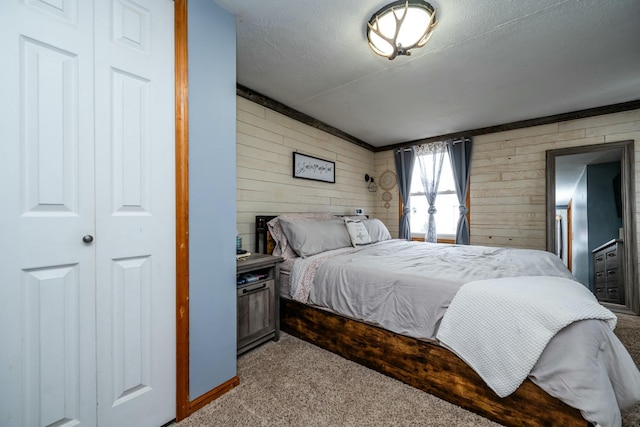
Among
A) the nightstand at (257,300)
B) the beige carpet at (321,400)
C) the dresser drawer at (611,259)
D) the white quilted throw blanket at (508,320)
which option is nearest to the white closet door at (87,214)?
the beige carpet at (321,400)

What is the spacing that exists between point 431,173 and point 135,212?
4363 mm

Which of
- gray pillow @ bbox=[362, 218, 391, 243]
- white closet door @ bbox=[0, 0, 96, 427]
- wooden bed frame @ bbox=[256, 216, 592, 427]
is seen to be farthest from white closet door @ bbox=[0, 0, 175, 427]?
gray pillow @ bbox=[362, 218, 391, 243]

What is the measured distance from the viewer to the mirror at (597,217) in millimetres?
3092

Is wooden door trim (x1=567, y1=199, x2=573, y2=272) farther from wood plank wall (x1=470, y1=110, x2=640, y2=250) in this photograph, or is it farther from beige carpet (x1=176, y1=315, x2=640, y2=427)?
beige carpet (x1=176, y1=315, x2=640, y2=427)

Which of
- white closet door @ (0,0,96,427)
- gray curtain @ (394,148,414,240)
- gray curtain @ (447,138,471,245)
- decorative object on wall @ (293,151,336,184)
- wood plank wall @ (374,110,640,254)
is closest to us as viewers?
white closet door @ (0,0,96,427)

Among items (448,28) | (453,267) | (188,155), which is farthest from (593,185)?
(188,155)

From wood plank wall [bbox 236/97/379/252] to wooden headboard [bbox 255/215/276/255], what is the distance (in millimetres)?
72

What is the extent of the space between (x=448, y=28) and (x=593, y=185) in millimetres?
3161

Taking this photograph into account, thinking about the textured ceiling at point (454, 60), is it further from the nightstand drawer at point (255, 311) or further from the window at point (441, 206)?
the nightstand drawer at point (255, 311)

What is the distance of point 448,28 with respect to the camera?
190cm

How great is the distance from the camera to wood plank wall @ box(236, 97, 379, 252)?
278cm

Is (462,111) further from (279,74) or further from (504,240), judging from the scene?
(279,74)

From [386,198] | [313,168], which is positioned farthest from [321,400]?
[386,198]

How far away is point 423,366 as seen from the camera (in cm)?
166
